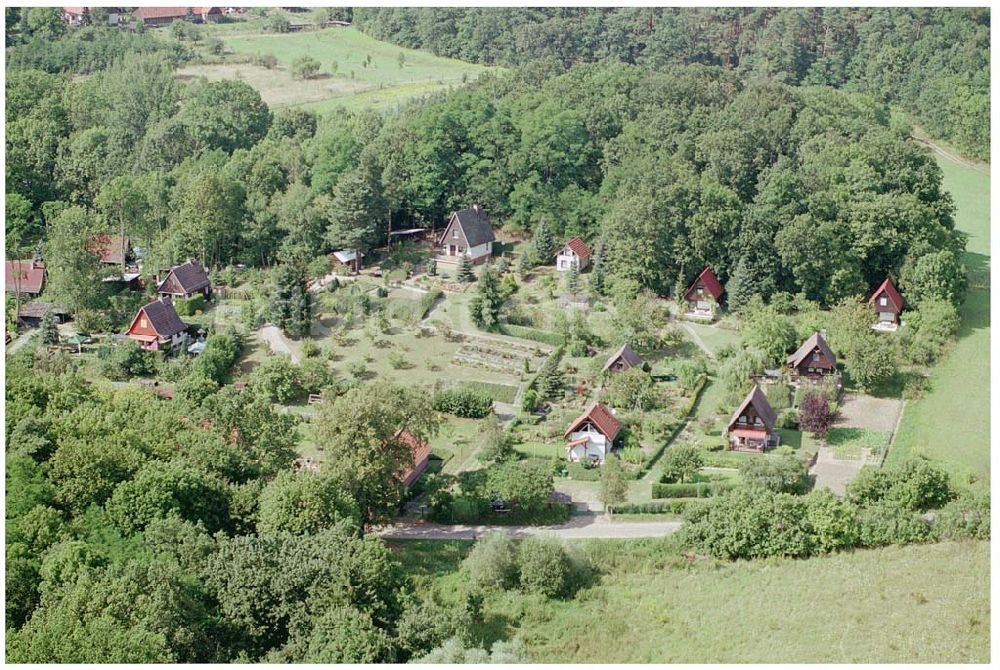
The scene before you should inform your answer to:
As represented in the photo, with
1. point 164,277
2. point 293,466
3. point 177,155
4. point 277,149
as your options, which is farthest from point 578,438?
point 177,155

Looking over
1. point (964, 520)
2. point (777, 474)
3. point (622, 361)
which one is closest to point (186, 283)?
point (622, 361)

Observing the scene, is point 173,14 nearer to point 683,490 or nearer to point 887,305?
point 887,305

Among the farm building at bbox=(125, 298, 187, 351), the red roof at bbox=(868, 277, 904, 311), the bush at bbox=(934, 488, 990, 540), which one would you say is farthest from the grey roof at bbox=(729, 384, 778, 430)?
the farm building at bbox=(125, 298, 187, 351)

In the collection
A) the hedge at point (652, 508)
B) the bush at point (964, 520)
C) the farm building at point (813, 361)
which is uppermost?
the farm building at point (813, 361)

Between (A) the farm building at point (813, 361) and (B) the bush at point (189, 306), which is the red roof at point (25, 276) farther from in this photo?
(A) the farm building at point (813, 361)

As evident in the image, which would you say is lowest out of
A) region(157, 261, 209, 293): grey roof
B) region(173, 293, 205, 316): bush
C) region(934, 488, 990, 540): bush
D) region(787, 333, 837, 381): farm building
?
region(173, 293, 205, 316): bush

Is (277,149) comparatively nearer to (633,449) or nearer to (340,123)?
(340,123)

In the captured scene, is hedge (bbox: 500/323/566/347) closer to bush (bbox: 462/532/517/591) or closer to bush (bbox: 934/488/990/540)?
bush (bbox: 462/532/517/591)

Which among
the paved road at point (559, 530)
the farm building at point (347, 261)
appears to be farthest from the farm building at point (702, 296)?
the paved road at point (559, 530)
